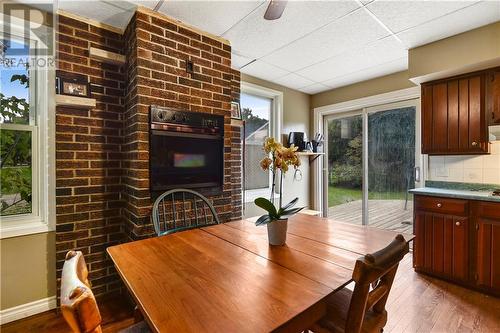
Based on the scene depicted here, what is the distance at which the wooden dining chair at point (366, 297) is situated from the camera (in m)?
0.84

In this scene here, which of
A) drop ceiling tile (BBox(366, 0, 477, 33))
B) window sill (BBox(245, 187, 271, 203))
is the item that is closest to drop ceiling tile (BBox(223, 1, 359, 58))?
drop ceiling tile (BBox(366, 0, 477, 33))

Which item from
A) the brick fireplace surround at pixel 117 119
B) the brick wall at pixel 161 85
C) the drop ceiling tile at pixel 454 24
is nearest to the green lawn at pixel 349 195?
the drop ceiling tile at pixel 454 24

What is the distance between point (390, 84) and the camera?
3.56 m

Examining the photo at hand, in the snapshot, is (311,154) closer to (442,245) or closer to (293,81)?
(293,81)

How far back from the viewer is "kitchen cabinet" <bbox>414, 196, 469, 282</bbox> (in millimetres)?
2432

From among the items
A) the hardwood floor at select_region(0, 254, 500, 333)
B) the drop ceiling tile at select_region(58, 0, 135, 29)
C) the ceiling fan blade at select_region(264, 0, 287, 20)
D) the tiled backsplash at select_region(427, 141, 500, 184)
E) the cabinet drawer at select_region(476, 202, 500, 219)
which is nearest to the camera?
the ceiling fan blade at select_region(264, 0, 287, 20)

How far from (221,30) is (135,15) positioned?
767mm

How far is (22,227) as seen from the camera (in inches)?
79.8

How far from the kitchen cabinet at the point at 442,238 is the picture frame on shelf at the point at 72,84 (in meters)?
3.47

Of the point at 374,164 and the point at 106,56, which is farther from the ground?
the point at 106,56

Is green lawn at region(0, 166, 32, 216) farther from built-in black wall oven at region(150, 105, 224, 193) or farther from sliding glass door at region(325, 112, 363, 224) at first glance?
sliding glass door at region(325, 112, 363, 224)

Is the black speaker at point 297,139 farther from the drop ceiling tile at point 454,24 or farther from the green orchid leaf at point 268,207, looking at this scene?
the green orchid leaf at point 268,207

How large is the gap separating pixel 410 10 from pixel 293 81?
6.27 feet

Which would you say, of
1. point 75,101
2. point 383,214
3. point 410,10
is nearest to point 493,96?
point 410,10
